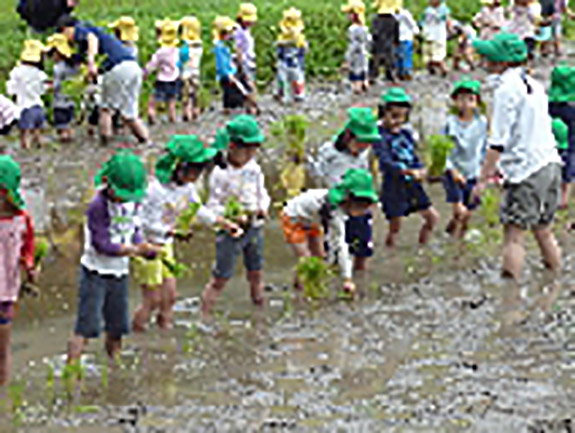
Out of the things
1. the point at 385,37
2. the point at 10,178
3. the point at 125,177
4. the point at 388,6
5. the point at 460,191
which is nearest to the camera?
the point at 10,178

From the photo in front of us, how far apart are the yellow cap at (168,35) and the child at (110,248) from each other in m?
9.67

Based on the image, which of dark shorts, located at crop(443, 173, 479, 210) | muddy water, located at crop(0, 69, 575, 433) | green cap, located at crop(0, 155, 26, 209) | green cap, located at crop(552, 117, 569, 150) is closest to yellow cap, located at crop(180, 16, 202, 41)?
muddy water, located at crop(0, 69, 575, 433)

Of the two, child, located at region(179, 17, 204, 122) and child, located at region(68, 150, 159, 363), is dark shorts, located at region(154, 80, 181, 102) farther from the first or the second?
child, located at region(68, 150, 159, 363)

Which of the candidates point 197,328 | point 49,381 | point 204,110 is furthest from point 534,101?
point 204,110

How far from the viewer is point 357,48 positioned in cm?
2086

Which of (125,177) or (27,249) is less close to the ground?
(125,177)

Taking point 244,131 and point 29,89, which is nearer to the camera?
point 244,131

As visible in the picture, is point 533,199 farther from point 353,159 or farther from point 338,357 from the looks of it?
point 338,357

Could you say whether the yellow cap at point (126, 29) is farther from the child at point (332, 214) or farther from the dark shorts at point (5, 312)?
the dark shorts at point (5, 312)

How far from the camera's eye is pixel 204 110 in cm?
1941

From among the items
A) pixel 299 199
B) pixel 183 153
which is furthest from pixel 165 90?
pixel 183 153

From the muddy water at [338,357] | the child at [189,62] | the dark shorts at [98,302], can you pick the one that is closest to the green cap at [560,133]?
Answer: the muddy water at [338,357]

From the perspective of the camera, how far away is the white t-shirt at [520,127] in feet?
31.4

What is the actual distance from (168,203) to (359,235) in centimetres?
187
